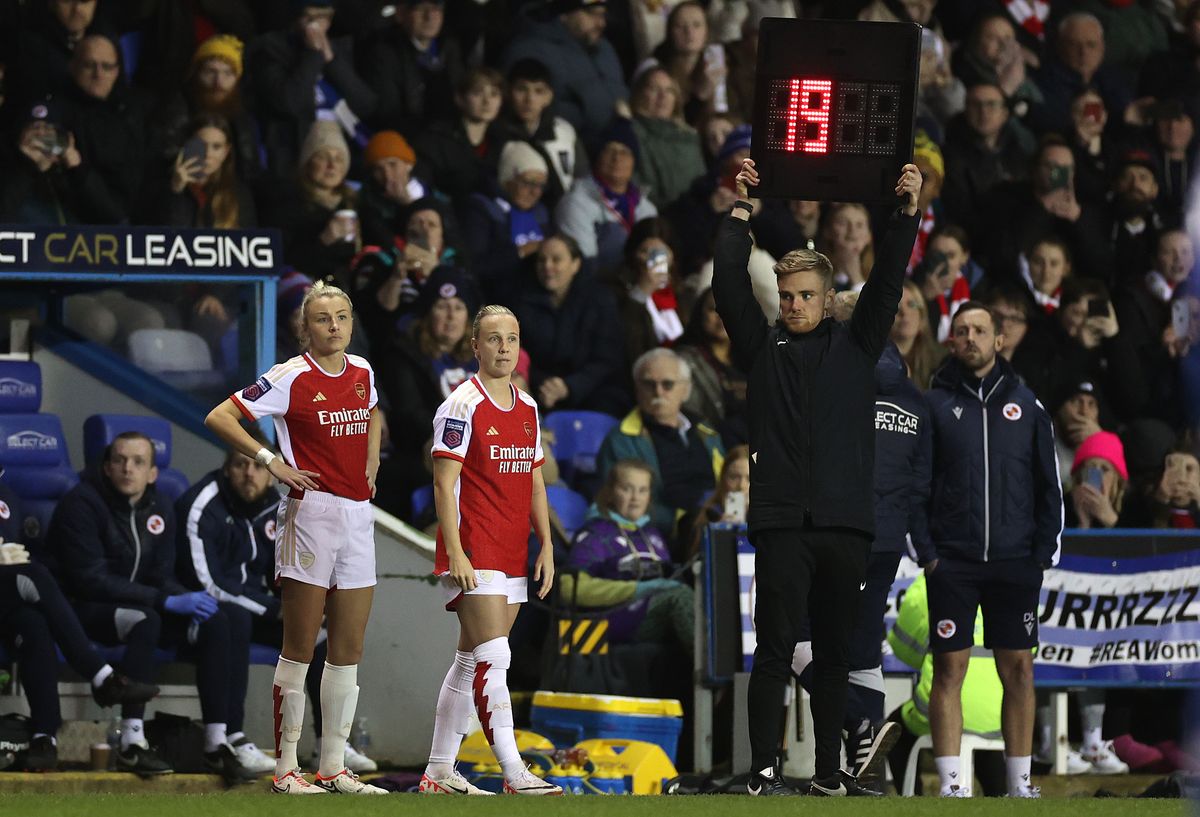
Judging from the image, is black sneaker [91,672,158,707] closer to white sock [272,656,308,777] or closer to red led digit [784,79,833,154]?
white sock [272,656,308,777]

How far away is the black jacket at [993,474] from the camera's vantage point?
32.7ft

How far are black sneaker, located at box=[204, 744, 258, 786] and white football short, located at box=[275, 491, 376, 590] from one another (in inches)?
95.3

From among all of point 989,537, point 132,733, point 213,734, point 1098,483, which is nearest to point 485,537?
point 989,537

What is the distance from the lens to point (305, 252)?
45.2 ft

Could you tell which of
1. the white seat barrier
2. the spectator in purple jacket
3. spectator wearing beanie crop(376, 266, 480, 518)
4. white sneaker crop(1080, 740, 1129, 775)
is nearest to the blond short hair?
the white seat barrier

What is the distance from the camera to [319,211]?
1391 cm

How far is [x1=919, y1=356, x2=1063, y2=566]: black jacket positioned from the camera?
9.95 meters

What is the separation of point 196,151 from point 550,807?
6.69 metres

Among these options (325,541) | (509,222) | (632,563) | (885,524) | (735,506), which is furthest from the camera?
(509,222)

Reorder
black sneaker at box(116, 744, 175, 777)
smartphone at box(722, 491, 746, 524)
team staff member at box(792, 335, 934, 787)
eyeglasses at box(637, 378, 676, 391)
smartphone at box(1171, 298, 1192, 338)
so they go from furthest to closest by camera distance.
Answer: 1. smartphone at box(1171, 298, 1192, 338)
2. eyeglasses at box(637, 378, 676, 391)
3. smartphone at box(722, 491, 746, 524)
4. black sneaker at box(116, 744, 175, 777)
5. team staff member at box(792, 335, 934, 787)

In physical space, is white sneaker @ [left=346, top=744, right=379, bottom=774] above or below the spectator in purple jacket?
below

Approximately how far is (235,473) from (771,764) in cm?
449

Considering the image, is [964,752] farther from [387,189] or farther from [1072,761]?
[387,189]

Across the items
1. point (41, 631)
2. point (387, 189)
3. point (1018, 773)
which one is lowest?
point (1018, 773)
